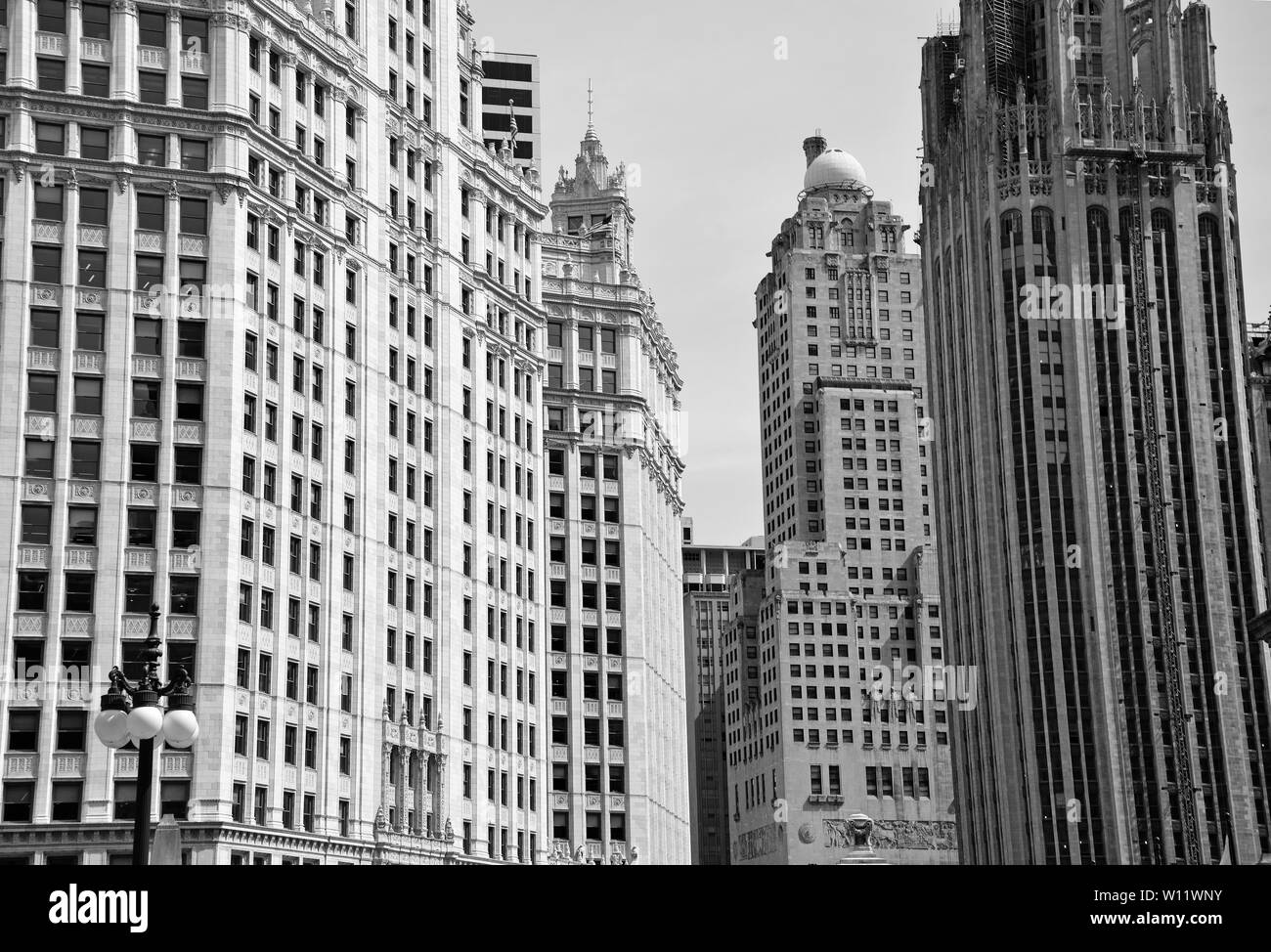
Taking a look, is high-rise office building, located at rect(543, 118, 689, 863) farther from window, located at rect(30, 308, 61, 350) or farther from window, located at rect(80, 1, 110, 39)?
window, located at rect(80, 1, 110, 39)

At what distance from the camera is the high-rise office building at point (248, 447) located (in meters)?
80.8

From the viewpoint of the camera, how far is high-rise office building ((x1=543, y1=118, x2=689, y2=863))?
12294cm

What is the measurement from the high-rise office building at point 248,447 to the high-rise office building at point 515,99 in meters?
55.5

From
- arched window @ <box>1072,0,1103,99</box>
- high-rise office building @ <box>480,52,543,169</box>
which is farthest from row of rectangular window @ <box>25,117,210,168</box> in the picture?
arched window @ <box>1072,0,1103,99</box>

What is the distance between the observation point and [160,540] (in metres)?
83.0

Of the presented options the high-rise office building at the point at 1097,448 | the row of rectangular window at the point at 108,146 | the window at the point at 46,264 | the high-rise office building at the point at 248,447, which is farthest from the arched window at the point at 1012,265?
→ the window at the point at 46,264

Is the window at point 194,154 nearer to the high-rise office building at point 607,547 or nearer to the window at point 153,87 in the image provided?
the window at point 153,87

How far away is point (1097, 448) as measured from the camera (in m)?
151

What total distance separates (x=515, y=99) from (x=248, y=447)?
90633 millimetres

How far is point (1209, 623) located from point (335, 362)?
276 feet

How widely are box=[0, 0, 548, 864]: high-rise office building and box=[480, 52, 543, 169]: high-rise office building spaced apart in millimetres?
55467

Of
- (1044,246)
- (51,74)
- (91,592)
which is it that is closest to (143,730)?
(91,592)

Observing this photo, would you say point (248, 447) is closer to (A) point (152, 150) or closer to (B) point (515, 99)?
(A) point (152, 150)
